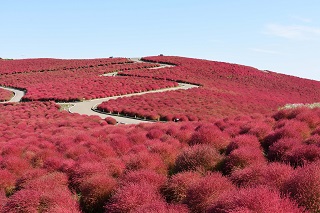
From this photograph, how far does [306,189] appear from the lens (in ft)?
16.0

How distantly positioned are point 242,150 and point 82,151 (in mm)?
5618

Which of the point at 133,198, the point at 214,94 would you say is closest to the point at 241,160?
the point at 133,198

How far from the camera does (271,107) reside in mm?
35906

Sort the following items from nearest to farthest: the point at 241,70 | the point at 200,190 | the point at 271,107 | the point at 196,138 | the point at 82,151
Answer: the point at 200,190, the point at 196,138, the point at 82,151, the point at 271,107, the point at 241,70

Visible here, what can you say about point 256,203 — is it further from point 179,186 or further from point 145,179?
point 145,179

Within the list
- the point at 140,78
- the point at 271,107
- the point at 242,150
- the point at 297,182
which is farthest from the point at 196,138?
the point at 140,78

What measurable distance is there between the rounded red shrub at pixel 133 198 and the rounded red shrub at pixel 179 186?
0.27 m

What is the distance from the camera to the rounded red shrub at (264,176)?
5.46 metres

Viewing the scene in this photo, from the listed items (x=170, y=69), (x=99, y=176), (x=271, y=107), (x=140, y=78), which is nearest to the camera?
(x=99, y=176)

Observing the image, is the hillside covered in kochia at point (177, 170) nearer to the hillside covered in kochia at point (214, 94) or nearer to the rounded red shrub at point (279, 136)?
the rounded red shrub at point (279, 136)

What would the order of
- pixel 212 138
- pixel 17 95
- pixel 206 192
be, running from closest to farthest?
1. pixel 206 192
2. pixel 212 138
3. pixel 17 95

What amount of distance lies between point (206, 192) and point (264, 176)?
1.09 meters

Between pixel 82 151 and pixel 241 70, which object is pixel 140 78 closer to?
pixel 241 70

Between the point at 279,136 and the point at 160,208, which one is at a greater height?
the point at 279,136
